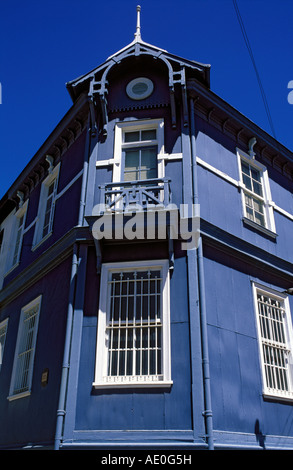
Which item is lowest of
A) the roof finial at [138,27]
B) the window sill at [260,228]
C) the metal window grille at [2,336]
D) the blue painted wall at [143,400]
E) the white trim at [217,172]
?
the blue painted wall at [143,400]

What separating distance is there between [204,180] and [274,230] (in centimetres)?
296

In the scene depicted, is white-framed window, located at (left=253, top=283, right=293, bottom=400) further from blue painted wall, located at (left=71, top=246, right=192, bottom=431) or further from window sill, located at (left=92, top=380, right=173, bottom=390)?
window sill, located at (left=92, top=380, right=173, bottom=390)

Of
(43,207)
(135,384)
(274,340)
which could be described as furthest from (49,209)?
(274,340)

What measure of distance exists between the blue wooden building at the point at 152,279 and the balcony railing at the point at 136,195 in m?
0.05

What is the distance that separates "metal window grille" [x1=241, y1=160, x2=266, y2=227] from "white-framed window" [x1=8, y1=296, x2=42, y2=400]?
21.2 feet

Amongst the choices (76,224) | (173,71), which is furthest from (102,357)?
(173,71)

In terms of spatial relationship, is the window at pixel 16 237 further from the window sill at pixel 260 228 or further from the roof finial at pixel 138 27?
the window sill at pixel 260 228

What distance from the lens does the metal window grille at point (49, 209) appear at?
1375 centimetres

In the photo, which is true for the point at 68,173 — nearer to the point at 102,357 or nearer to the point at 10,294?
the point at 10,294

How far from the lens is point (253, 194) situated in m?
13.3

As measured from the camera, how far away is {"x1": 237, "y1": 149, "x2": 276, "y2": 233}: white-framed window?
43.1 ft

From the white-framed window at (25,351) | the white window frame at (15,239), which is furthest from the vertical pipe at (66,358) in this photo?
the white window frame at (15,239)

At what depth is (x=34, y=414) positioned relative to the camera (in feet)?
35.4
